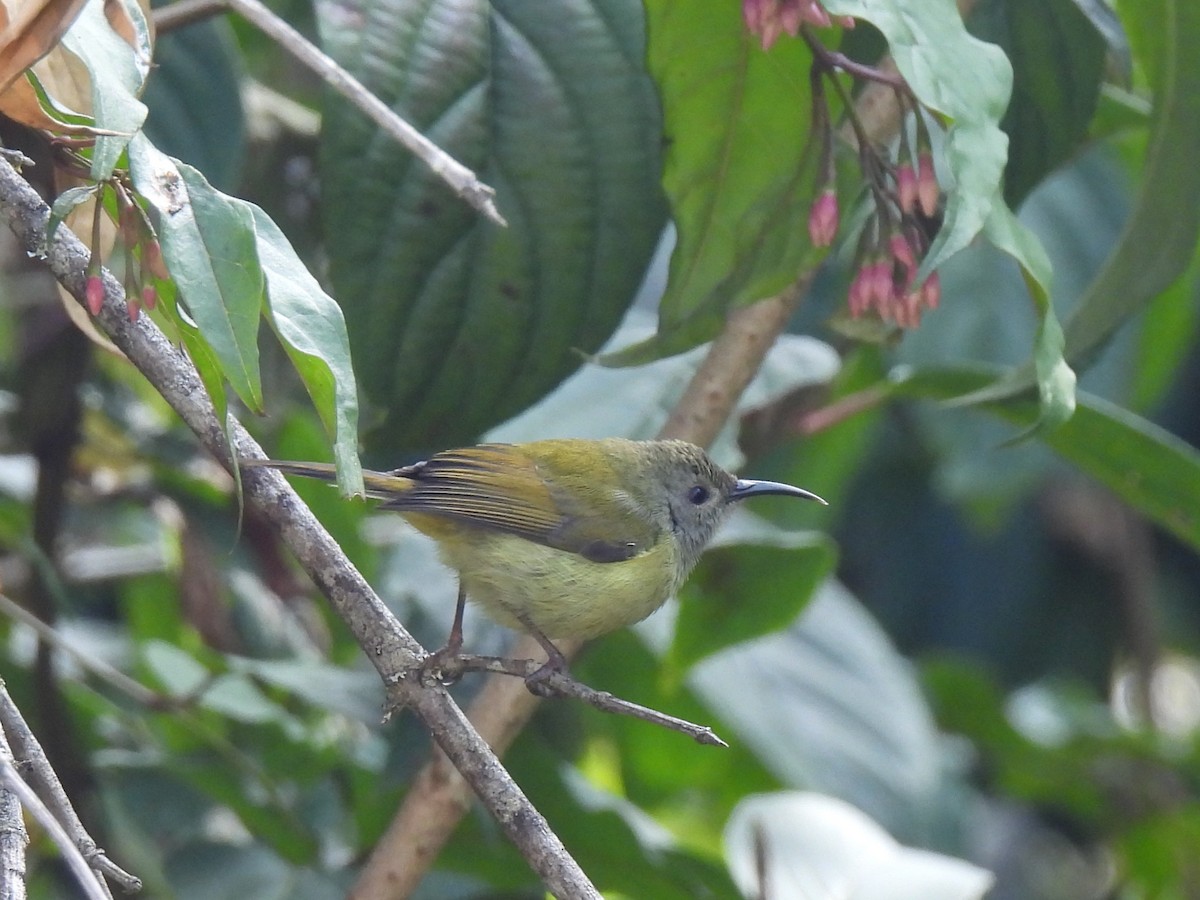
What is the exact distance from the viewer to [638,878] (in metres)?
2.90

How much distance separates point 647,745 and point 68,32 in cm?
288

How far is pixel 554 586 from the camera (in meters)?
2.78

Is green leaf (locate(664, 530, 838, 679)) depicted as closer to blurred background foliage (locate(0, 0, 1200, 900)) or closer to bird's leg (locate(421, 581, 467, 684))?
blurred background foliage (locate(0, 0, 1200, 900))

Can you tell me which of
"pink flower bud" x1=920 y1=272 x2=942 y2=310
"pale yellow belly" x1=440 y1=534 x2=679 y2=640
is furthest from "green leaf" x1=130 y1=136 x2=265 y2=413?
"pale yellow belly" x1=440 y1=534 x2=679 y2=640

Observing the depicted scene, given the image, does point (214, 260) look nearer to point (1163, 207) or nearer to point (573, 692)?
point (573, 692)

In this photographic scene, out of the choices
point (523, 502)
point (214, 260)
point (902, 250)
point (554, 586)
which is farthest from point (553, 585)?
point (214, 260)

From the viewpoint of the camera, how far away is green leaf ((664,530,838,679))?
120 inches

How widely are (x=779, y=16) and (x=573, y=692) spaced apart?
1005mm

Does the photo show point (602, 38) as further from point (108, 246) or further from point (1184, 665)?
point (1184, 665)

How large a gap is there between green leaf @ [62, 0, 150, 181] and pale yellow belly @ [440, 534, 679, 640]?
4.16ft

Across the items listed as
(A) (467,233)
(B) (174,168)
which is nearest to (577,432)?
(A) (467,233)

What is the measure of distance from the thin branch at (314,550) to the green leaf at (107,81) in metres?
0.19

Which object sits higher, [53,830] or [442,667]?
[53,830]

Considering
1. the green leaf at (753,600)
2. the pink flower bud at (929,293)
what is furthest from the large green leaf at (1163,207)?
the green leaf at (753,600)
